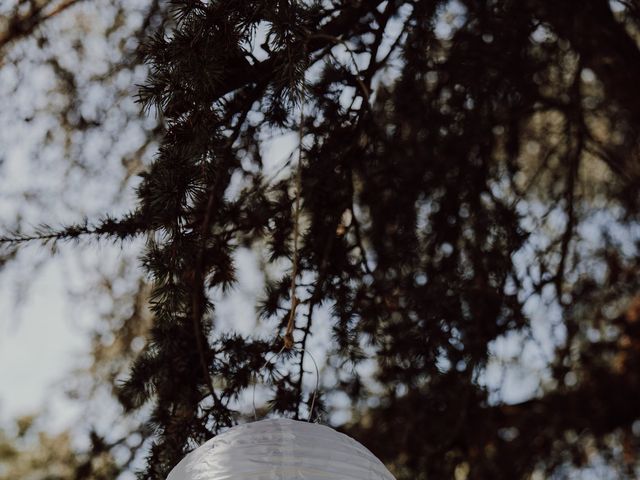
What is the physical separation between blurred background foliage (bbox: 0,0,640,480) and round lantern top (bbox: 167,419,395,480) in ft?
1.01

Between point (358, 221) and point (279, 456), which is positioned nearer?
point (279, 456)

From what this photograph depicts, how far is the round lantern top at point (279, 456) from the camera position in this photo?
92cm

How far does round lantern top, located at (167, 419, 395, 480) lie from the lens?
0.92m

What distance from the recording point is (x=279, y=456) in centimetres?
93

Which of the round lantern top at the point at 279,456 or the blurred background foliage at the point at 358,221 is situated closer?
the round lantern top at the point at 279,456

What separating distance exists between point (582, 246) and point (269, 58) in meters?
1.73

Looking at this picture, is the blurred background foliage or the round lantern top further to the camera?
the blurred background foliage

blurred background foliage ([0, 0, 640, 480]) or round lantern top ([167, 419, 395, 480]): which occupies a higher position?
blurred background foliage ([0, 0, 640, 480])

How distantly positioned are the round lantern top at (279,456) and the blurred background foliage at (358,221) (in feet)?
1.01

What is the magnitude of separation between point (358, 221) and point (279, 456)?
135cm

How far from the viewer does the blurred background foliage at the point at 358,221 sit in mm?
1428

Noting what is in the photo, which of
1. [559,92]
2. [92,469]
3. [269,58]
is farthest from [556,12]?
[92,469]

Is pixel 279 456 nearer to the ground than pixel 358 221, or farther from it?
nearer to the ground

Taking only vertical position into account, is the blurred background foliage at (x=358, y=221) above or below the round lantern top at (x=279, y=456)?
above
